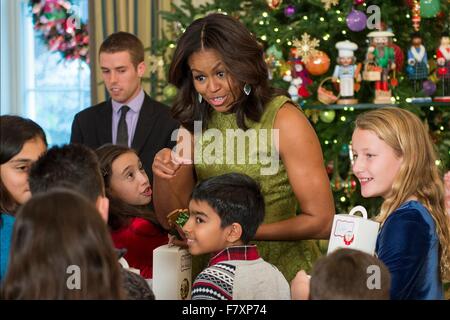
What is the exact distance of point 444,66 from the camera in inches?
211

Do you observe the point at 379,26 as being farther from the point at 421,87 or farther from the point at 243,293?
the point at 243,293

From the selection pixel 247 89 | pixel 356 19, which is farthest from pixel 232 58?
pixel 356 19

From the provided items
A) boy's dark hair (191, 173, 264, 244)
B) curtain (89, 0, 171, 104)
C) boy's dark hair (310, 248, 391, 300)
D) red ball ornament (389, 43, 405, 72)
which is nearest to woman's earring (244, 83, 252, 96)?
boy's dark hair (191, 173, 264, 244)

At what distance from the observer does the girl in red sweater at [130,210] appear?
3123 millimetres

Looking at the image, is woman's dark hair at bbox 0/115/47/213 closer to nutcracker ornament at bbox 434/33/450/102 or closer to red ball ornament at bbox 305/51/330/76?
red ball ornament at bbox 305/51/330/76

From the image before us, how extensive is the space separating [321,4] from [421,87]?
78 centimetres

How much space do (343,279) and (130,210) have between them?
1460mm

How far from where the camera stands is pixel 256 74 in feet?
9.26

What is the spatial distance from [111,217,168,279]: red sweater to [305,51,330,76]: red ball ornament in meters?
2.48

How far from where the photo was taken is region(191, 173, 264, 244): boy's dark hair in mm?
2680

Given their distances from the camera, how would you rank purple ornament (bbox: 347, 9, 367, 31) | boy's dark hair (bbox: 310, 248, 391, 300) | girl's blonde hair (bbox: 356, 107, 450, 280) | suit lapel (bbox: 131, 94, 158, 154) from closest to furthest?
boy's dark hair (bbox: 310, 248, 391, 300), girl's blonde hair (bbox: 356, 107, 450, 280), suit lapel (bbox: 131, 94, 158, 154), purple ornament (bbox: 347, 9, 367, 31)

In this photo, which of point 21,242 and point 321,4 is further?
point 321,4

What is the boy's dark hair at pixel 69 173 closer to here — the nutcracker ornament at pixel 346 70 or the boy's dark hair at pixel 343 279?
the boy's dark hair at pixel 343 279
